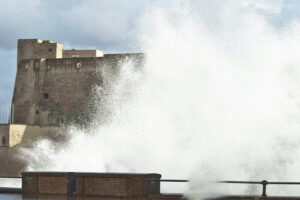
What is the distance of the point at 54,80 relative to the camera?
129 ft

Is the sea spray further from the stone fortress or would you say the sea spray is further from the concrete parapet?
the stone fortress

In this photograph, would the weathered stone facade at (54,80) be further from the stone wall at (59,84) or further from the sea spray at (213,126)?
the sea spray at (213,126)

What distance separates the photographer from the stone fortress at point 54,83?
37.2m

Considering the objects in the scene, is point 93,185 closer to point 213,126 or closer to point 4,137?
point 213,126

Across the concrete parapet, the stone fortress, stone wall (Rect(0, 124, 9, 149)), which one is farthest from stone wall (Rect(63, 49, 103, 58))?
the concrete parapet

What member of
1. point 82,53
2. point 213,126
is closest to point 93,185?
point 213,126

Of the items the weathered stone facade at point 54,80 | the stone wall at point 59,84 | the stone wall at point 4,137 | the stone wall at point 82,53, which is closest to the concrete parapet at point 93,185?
the stone wall at point 4,137

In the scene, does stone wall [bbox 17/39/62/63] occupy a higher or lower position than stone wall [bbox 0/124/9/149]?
higher

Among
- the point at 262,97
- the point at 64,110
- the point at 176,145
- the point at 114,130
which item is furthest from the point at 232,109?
the point at 64,110

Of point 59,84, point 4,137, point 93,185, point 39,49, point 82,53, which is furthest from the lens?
point 82,53

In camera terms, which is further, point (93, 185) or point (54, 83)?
point (54, 83)

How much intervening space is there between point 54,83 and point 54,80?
172 mm

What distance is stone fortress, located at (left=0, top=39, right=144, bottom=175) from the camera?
37.2 metres

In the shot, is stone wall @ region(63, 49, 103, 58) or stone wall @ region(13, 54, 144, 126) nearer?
stone wall @ region(13, 54, 144, 126)
